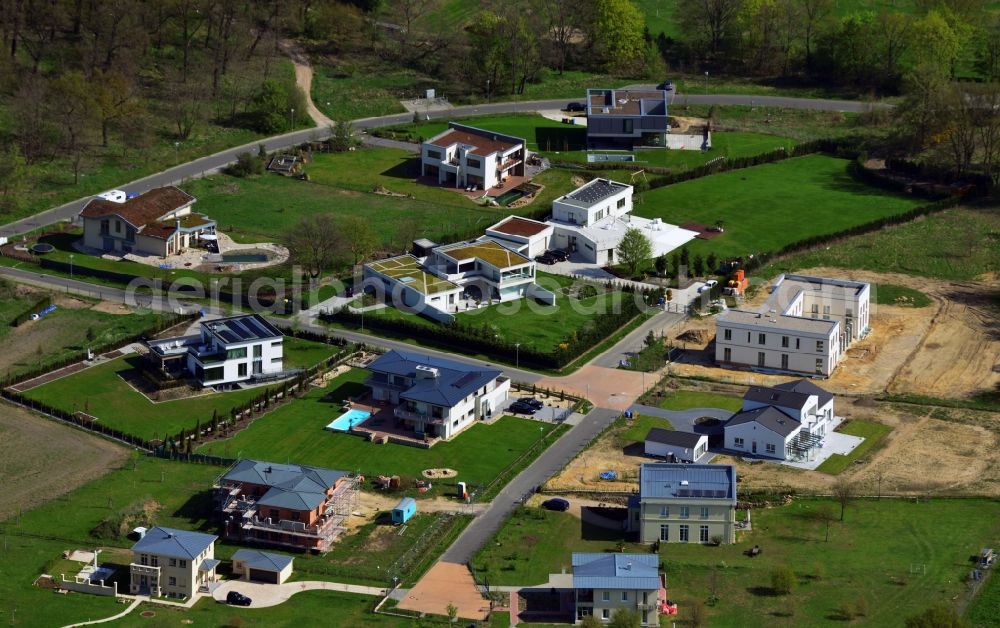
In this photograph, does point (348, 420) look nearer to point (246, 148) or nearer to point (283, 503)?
point (283, 503)

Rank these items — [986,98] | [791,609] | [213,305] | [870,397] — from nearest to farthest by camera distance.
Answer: [791,609] → [870,397] → [213,305] → [986,98]

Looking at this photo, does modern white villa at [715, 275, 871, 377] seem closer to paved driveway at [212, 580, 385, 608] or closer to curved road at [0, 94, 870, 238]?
paved driveway at [212, 580, 385, 608]

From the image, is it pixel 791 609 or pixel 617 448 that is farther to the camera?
pixel 617 448

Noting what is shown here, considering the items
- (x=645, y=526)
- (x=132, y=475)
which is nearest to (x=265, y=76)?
(x=132, y=475)

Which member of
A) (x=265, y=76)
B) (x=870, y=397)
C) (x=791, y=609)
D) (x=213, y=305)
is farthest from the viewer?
(x=265, y=76)

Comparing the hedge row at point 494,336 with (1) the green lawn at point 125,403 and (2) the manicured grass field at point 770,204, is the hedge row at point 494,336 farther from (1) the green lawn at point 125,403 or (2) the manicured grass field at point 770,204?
(2) the manicured grass field at point 770,204

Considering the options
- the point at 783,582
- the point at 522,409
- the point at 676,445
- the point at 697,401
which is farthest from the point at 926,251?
the point at 783,582

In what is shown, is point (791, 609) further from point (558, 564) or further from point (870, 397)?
point (870, 397)
